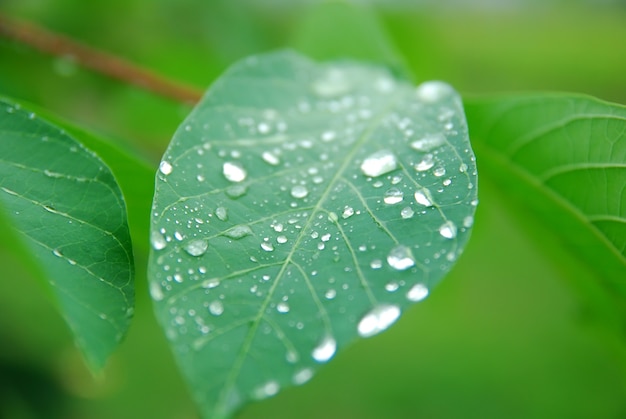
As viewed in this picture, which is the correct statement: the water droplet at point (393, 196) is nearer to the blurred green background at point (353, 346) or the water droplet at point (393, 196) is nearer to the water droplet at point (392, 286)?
the water droplet at point (392, 286)

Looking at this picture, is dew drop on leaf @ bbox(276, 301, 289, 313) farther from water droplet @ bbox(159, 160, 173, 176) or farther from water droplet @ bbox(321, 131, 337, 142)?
water droplet @ bbox(321, 131, 337, 142)

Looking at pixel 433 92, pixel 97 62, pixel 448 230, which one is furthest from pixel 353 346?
pixel 448 230

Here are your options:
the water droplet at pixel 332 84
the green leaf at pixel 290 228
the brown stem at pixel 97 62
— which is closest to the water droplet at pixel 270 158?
the green leaf at pixel 290 228

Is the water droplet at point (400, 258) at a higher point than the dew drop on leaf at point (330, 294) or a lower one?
higher

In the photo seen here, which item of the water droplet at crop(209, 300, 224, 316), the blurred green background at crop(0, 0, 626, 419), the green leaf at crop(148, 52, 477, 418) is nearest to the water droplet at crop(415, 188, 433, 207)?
the green leaf at crop(148, 52, 477, 418)

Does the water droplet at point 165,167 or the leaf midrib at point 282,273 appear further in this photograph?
the water droplet at point 165,167

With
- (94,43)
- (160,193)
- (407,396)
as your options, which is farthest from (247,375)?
(407,396)

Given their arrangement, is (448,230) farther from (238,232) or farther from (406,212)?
(238,232)
